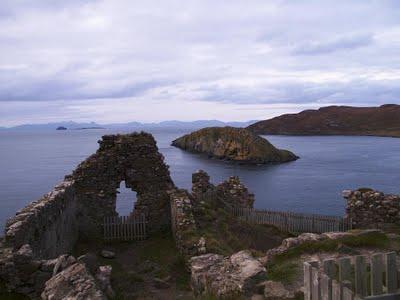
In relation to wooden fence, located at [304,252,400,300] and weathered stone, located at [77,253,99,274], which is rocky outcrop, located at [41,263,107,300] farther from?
wooden fence, located at [304,252,400,300]

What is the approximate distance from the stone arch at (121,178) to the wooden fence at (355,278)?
16526 mm

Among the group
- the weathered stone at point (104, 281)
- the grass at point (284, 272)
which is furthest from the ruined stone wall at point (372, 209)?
the weathered stone at point (104, 281)

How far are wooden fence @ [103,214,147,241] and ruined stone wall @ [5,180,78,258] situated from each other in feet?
5.67

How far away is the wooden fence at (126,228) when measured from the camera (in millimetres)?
23000

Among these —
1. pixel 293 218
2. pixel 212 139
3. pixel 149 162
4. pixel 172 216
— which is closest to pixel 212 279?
pixel 172 216

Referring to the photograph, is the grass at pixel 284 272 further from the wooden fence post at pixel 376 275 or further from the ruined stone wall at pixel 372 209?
the ruined stone wall at pixel 372 209

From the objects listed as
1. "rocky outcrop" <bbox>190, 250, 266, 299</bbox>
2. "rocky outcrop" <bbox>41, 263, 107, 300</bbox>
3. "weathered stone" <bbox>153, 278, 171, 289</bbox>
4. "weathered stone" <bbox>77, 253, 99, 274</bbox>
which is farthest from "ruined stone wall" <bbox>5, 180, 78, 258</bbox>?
"rocky outcrop" <bbox>190, 250, 266, 299</bbox>

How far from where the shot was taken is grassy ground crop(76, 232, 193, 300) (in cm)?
1538

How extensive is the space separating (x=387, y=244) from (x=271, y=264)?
4.42 meters

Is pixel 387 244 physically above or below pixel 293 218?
above

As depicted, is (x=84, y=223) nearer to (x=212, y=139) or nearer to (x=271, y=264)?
(x=271, y=264)

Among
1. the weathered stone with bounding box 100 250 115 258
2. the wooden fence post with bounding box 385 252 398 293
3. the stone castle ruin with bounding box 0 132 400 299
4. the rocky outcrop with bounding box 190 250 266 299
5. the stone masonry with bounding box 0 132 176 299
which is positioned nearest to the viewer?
the wooden fence post with bounding box 385 252 398 293

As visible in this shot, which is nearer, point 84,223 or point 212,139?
point 84,223

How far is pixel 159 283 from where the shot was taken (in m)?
16.3
